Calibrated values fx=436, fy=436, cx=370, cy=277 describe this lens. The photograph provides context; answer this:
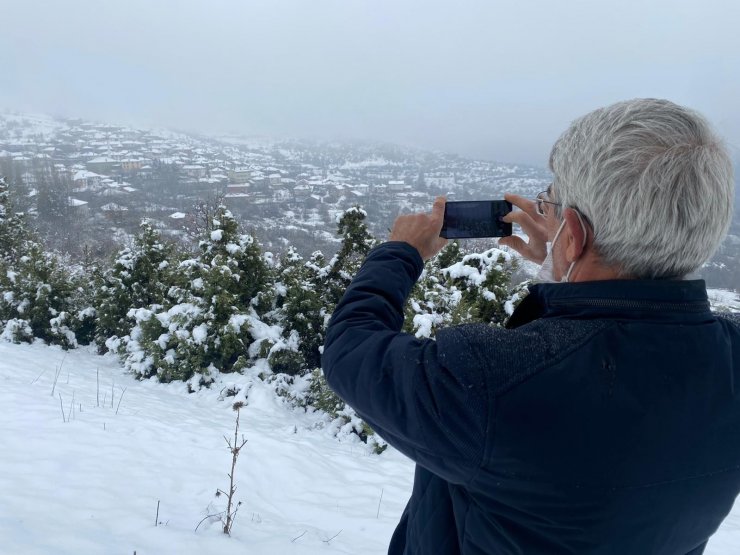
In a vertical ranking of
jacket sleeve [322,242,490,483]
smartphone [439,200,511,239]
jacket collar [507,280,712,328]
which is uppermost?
smartphone [439,200,511,239]

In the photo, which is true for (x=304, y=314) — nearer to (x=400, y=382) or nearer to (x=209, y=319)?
(x=209, y=319)

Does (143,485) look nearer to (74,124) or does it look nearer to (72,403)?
(72,403)

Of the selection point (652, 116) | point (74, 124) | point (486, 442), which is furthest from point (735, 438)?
point (74, 124)

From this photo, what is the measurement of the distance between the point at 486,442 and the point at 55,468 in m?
4.18

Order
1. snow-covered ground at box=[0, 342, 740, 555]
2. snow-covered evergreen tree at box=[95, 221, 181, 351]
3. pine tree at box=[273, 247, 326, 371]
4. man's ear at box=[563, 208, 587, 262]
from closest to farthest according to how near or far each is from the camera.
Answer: man's ear at box=[563, 208, 587, 262], snow-covered ground at box=[0, 342, 740, 555], pine tree at box=[273, 247, 326, 371], snow-covered evergreen tree at box=[95, 221, 181, 351]

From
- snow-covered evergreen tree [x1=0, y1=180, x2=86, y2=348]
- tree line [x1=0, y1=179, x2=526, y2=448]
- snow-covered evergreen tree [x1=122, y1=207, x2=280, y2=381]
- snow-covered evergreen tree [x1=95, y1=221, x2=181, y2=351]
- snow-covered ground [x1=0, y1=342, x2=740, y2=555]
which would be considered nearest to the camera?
snow-covered ground [x1=0, y1=342, x2=740, y2=555]

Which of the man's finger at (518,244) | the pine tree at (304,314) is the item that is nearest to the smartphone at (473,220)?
the man's finger at (518,244)

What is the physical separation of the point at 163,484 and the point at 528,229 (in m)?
3.88

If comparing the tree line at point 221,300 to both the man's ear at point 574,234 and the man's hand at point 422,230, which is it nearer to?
the man's hand at point 422,230

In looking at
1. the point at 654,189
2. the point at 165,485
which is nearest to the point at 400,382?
the point at 654,189

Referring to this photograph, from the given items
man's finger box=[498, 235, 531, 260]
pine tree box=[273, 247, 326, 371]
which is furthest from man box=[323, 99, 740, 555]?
pine tree box=[273, 247, 326, 371]

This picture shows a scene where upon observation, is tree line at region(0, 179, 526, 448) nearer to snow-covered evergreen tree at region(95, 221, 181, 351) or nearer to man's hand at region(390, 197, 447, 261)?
snow-covered evergreen tree at region(95, 221, 181, 351)

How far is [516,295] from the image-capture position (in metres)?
8.83

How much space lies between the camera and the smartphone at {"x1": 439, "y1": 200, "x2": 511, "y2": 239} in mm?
1499
